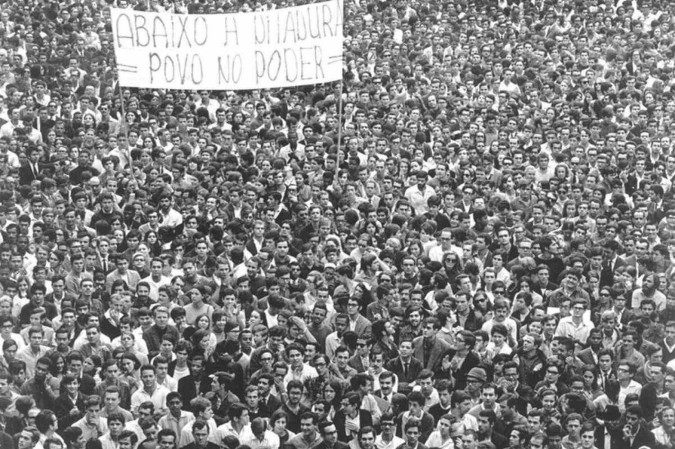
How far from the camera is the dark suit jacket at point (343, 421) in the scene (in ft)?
36.1

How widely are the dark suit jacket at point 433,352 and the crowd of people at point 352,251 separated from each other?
0.03 meters

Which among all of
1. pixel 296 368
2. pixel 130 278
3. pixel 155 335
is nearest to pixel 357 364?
pixel 296 368

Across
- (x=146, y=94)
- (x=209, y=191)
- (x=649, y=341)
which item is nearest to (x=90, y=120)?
(x=146, y=94)

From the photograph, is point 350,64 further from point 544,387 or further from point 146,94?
point 544,387

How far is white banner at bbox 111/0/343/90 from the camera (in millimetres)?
15430

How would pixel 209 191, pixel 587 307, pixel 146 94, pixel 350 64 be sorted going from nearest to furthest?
1. pixel 587 307
2. pixel 209 191
3. pixel 146 94
4. pixel 350 64

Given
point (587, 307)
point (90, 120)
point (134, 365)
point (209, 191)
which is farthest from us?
point (90, 120)

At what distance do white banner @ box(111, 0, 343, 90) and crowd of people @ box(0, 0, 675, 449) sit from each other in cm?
116

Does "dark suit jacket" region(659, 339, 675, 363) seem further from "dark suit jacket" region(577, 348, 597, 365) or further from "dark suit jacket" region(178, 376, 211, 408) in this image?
"dark suit jacket" region(178, 376, 211, 408)

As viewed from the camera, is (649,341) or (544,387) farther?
(649,341)

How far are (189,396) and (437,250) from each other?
12.3 feet

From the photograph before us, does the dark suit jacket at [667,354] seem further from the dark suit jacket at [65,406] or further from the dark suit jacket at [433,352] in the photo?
the dark suit jacket at [65,406]

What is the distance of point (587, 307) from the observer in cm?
1286

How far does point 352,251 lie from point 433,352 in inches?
101
